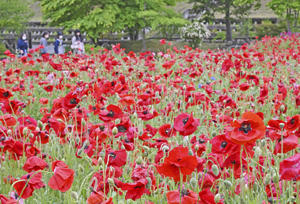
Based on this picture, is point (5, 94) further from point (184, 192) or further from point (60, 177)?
point (184, 192)

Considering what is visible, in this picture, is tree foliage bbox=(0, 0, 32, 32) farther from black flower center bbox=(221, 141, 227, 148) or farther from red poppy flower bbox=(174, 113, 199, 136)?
black flower center bbox=(221, 141, 227, 148)

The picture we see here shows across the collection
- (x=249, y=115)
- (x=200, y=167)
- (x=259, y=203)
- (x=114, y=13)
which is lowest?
(x=259, y=203)

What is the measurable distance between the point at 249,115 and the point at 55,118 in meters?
1.34

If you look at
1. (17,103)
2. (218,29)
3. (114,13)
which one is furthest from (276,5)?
(17,103)

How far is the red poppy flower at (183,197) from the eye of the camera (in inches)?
45.6

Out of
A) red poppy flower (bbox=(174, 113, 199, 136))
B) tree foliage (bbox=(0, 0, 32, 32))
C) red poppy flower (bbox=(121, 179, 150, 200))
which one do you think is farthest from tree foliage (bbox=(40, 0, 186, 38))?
red poppy flower (bbox=(121, 179, 150, 200))

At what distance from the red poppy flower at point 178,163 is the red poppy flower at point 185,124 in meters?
0.45

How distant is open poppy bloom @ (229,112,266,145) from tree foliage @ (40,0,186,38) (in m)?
16.0

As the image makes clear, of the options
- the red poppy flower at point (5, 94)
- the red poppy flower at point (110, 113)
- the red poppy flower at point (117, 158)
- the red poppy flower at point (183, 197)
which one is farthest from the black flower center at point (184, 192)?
the red poppy flower at point (5, 94)

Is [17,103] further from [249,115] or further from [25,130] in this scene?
[249,115]

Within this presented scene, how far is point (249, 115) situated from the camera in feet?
4.18

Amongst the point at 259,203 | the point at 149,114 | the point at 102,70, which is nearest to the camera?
the point at 259,203

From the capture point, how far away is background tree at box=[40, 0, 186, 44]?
57.3 ft

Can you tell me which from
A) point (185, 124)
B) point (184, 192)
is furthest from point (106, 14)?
point (184, 192)
